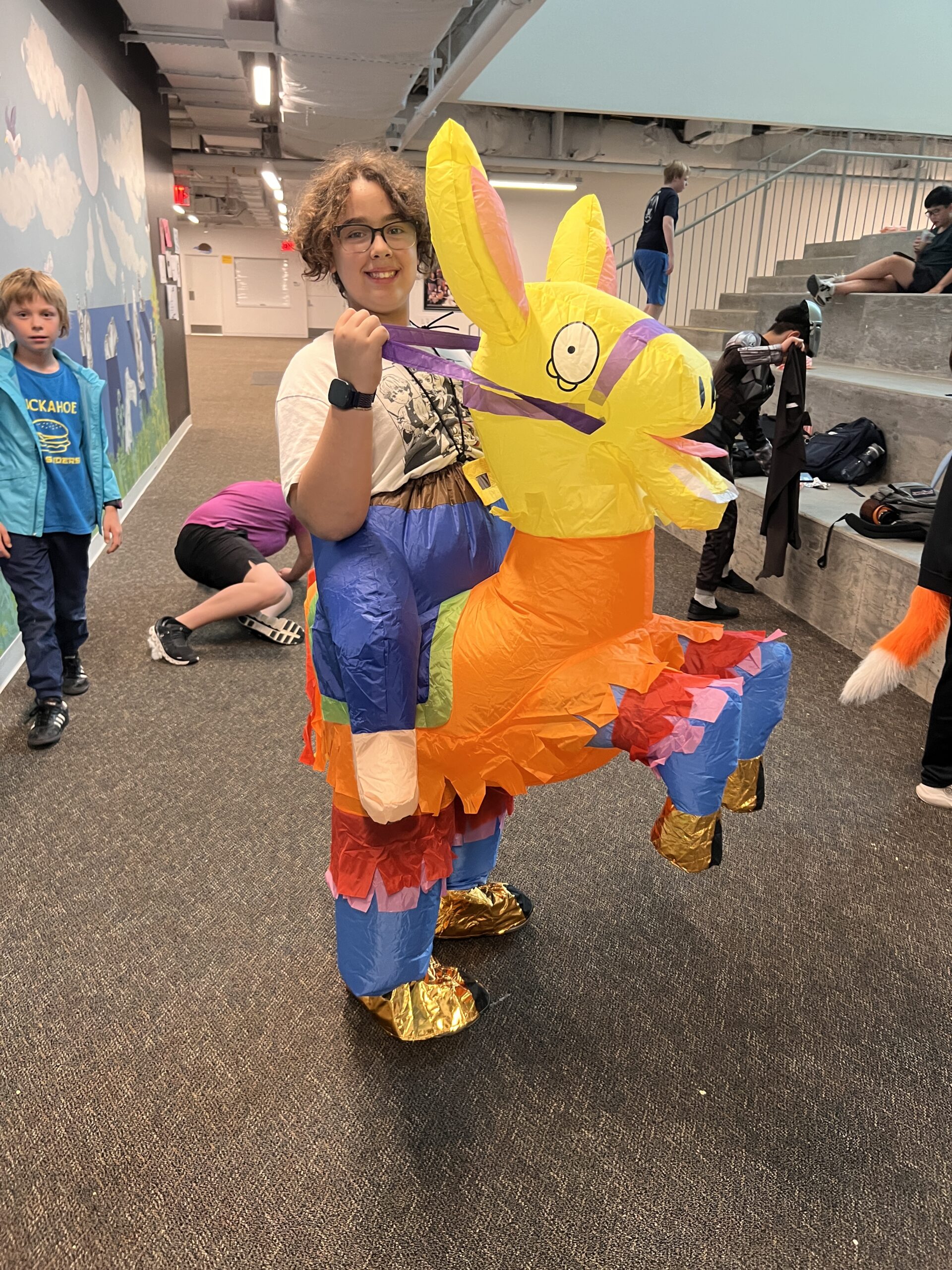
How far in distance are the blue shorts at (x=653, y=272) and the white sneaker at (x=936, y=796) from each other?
4.55 metres

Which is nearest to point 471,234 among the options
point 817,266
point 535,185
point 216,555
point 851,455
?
point 216,555

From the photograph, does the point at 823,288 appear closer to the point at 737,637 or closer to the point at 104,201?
the point at 104,201

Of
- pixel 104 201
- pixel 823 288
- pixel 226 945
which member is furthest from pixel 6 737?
pixel 823 288

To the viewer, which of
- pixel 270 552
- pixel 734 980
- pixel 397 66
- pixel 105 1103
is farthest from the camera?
pixel 397 66

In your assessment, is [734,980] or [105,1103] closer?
[105,1103]

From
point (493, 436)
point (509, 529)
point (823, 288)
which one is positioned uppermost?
point (823, 288)

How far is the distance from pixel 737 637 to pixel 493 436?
466 millimetres

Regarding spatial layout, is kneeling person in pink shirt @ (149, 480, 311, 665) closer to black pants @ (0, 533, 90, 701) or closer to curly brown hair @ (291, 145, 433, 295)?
black pants @ (0, 533, 90, 701)

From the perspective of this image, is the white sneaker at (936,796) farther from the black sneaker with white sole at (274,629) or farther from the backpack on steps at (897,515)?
the black sneaker with white sole at (274,629)

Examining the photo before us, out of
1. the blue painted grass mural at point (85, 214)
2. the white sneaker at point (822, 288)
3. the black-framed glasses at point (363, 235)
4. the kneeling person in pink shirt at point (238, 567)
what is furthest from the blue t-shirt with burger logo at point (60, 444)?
the white sneaker at point (822, 288)

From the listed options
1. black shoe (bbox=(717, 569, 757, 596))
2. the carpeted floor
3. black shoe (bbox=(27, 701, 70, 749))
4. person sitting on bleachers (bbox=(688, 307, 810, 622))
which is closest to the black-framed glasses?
the carpeted floor

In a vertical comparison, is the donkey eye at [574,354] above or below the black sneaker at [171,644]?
above

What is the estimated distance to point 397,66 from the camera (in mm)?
5668

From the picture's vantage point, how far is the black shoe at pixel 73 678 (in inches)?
121
